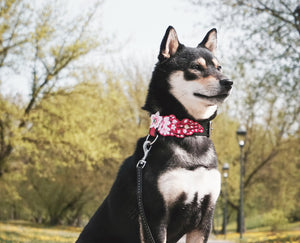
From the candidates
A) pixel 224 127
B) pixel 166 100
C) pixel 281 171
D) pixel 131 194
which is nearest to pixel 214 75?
pixel 166 100

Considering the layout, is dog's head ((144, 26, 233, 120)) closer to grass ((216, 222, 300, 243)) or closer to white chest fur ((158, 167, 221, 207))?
white chest fur ((158, 167, 221, 207))

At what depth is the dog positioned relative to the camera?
2508mm

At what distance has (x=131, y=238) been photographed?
2588mm

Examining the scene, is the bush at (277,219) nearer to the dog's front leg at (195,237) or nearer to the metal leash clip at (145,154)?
the dog's front leg at (195,237)

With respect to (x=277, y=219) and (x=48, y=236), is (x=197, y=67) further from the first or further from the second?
(x=277, y=219)

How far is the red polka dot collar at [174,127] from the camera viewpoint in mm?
2627

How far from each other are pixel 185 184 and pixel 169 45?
982 millimetres

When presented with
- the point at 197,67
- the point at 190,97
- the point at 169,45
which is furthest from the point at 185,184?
Answer: the point at 169,45

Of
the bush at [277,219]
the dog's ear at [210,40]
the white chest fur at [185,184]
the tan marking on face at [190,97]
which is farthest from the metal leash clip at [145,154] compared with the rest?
the bush at [277,219]

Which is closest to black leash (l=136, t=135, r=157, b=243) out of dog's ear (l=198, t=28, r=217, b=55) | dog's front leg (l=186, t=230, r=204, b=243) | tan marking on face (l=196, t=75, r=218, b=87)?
dog's front leg (l=186, t=230, r=204, b=243)

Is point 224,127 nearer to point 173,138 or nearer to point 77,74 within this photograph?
point 77,74

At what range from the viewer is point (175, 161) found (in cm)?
255

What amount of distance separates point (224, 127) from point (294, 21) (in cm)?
1264

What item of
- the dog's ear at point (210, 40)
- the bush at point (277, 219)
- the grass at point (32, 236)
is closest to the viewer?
the dog's ear at point (210, 40)
